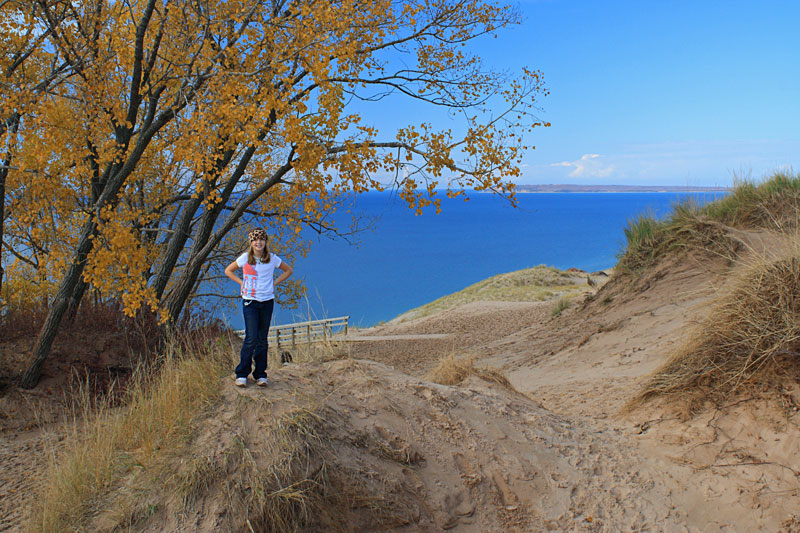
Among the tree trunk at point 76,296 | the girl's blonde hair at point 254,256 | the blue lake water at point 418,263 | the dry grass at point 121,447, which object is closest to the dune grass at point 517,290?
the blue lake water at point 418,263

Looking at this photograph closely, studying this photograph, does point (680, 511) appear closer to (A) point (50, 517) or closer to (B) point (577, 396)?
(B) point (577, 396)

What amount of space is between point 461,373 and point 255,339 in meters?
3.35

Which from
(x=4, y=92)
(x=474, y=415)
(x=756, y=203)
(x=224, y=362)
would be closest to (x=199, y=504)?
(x=224, y=362)

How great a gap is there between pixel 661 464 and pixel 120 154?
906 cm

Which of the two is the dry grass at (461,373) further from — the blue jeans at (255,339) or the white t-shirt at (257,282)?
the white t-shirt at (257,282)

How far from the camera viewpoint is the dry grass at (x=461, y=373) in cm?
Answer: 730

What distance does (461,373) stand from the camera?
743cm

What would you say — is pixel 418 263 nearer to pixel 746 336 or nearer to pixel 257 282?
pixel 746 336

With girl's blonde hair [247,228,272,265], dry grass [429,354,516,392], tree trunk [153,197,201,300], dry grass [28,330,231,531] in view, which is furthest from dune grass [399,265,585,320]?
dry grass [28,330,231,531]

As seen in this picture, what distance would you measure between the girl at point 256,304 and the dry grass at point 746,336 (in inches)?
177

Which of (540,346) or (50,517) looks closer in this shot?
(50,517)

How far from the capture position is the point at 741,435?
17.5 feet

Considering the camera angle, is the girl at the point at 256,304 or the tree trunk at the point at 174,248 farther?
the tree trunk at the point at 174,248

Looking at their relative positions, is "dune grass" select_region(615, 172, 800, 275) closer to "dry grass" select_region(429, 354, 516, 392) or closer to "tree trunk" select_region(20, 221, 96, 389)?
"dry grass" select_region(429, 354, 516, 392)
